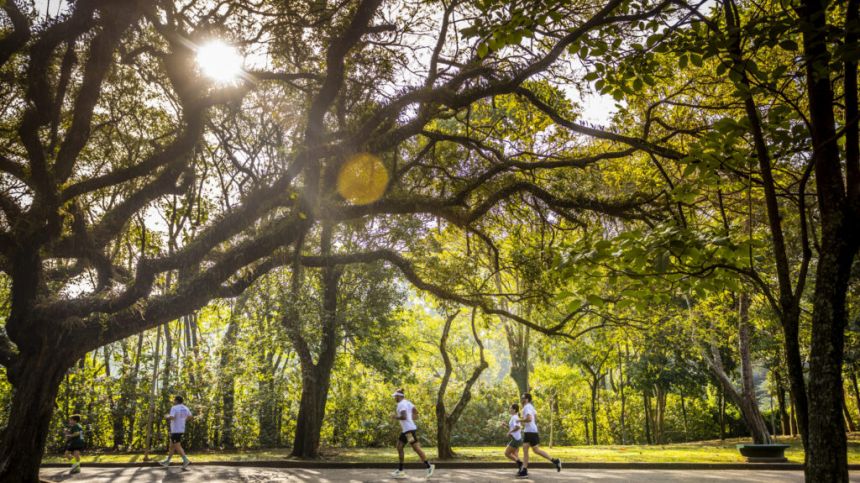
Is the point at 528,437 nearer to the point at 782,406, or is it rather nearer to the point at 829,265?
the point at 829,265

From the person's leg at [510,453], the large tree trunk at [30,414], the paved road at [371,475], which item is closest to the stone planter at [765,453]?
the paved road at [371,475]

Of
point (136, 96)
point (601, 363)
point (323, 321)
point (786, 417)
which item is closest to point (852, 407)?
point (786, 417)

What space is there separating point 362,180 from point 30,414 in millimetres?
7169

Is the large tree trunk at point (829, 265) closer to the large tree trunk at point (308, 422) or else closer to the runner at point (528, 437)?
the runner at point (528, 437)

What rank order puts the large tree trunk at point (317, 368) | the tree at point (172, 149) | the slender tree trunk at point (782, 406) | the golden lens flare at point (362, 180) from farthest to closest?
the slender tree trunk at point (782, 406) → the large tree trunk at point (317, 368) → the golden lens flare at point (362, 180) → the tree at point (172, 149)

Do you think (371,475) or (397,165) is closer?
(397,165)

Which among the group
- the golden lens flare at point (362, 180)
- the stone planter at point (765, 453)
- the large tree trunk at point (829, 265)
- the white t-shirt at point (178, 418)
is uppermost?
the golden lens flare at point (362, 180)

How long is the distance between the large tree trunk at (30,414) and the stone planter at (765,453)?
16.8 metres

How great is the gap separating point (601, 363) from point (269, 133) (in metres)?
25.0

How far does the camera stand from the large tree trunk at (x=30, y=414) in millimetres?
9266

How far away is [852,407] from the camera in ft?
123

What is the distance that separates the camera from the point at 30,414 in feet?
31.6

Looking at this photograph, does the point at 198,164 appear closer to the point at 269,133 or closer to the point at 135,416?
the point at 269,133

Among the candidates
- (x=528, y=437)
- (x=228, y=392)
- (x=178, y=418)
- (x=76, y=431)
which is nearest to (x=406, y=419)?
(x=528, y=437)
